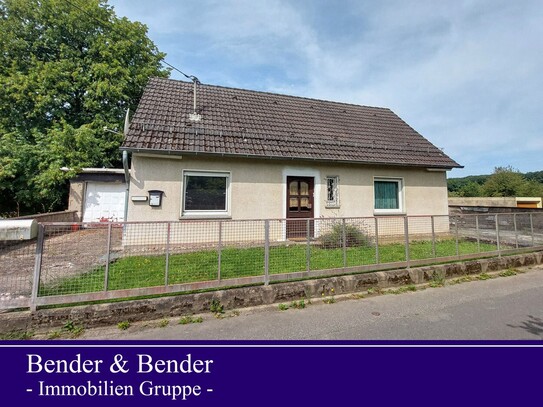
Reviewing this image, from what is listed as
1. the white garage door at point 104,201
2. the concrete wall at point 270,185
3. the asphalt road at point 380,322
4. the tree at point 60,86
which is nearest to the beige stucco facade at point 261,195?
the concrete wall at point 270,185

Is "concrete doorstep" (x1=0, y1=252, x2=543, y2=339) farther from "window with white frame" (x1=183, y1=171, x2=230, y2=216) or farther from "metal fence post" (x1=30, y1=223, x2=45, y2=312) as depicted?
"window with white frame" (x1=183, y1=171, x2=230, y2=216)

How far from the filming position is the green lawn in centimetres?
418

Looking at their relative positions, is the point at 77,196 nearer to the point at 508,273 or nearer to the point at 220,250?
the point at 220,250

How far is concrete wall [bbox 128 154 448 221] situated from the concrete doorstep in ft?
12.8

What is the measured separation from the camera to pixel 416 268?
583 centimetres

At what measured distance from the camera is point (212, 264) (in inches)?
216

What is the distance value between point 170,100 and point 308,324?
30.5ft

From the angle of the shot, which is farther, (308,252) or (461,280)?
(461,280)

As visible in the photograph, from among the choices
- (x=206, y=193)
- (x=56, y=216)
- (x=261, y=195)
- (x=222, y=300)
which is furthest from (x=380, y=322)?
(x=56, y=216)

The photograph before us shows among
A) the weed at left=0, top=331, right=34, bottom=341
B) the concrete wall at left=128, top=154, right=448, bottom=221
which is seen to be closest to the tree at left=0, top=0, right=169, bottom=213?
the concrete wall at left=128, top=154, right=448, bottom=221

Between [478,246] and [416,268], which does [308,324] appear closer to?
[416,268]

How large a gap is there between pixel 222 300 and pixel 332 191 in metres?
6.44

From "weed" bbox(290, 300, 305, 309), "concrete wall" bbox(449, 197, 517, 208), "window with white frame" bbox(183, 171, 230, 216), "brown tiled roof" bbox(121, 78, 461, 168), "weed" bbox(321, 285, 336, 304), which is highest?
"brown tiled roof" bbox(121, 78, 461, 168)

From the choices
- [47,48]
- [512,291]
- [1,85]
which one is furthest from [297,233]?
[47,48]
